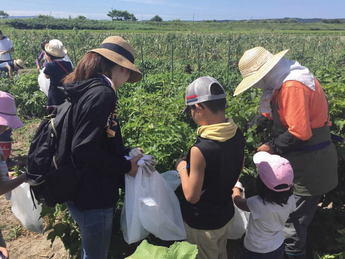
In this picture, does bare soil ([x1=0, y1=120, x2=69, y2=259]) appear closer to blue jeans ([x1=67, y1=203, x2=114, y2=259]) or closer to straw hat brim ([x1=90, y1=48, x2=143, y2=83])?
blue jeans ([x1=67, y1=203, x2=114, y2=259])

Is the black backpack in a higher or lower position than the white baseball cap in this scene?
lower

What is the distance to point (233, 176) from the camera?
2279 mm

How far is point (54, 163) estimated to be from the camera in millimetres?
2078

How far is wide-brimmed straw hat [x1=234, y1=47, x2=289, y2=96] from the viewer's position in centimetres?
247

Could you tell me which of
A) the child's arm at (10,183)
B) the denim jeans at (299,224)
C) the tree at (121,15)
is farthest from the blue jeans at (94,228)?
the tree at (121,15)

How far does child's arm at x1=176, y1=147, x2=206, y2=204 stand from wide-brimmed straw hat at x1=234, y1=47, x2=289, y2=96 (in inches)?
29.2

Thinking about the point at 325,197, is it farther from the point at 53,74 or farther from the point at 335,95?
the point at 53,74

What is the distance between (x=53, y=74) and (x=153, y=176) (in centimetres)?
403

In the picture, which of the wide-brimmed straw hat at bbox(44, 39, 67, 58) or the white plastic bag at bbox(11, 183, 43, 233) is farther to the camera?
the wide-brimmed straw hat at bbox(44, 39, 67, 58)

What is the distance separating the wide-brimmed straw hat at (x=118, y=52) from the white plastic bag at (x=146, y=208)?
63 cm

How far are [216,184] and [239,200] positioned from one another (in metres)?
0.45

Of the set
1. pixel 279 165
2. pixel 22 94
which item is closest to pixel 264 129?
pixel 279 165

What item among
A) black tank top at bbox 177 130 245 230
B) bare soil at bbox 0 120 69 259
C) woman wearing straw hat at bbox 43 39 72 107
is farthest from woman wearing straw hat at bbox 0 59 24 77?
black tank top at bbox 177 130 245 230

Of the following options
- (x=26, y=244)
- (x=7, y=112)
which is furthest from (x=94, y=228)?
(x=26, y=244)
